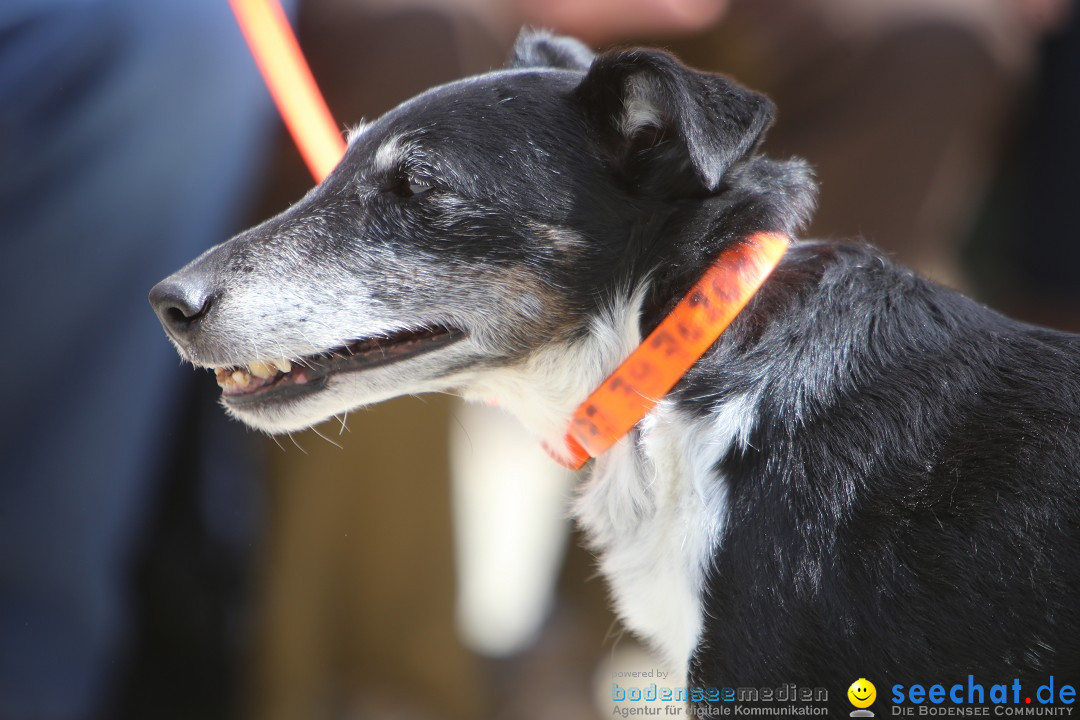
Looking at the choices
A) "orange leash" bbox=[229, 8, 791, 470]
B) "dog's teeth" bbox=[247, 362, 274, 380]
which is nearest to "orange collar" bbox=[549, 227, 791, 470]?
"orange leash" bbox=[229, 8, 791, 470]

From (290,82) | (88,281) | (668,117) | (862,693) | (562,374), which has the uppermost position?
(290,82)

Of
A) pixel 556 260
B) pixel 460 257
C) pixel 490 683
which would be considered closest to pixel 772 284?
pixel 556 260

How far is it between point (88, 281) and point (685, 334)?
185 centimetres

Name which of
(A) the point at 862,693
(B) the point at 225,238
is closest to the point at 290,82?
(B) the point at 225,238

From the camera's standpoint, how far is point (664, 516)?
1.78 metres

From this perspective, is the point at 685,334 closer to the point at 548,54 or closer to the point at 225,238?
the point at 548,54

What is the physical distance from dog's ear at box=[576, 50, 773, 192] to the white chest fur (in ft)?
1.36

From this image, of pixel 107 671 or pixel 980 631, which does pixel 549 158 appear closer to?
pixel 980 631

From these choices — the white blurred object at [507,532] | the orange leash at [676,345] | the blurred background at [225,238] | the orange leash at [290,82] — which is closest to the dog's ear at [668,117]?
the orange leash at [676,345]

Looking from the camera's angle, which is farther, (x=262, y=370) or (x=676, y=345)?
(x=262, y=370)

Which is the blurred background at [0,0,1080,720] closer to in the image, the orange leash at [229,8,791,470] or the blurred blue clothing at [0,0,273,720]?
the blurred blue clothing at [0,0,273,720]

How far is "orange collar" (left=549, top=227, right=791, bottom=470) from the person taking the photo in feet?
5.68

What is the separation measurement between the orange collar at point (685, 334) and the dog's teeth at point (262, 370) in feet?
2.06

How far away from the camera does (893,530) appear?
5.13 feet
